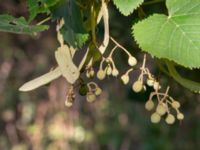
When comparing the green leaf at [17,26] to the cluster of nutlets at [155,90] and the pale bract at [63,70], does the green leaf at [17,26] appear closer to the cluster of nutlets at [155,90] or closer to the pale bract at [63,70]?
the pale bract at [63,70]

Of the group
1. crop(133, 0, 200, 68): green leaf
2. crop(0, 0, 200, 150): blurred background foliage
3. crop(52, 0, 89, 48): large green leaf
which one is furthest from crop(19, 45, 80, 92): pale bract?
crop(0, 0, 200, 150): blurred background foliage

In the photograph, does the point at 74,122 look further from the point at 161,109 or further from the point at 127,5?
the point at 127,5

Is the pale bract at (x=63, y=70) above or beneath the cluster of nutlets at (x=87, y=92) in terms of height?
above

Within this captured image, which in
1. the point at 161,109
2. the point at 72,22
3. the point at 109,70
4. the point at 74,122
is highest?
the point at 72,22

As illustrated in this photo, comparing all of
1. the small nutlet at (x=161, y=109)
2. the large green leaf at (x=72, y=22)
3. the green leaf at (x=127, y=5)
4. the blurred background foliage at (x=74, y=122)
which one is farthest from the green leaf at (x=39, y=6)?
the blurred background foliage at (x=74, y=122)

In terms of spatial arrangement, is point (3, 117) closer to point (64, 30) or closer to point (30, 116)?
point (30, 116)

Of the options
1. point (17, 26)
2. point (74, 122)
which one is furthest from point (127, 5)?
point (74, 122)

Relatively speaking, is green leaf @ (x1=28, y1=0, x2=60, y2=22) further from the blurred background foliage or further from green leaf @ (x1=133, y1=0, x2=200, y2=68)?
the blurred background foliage
